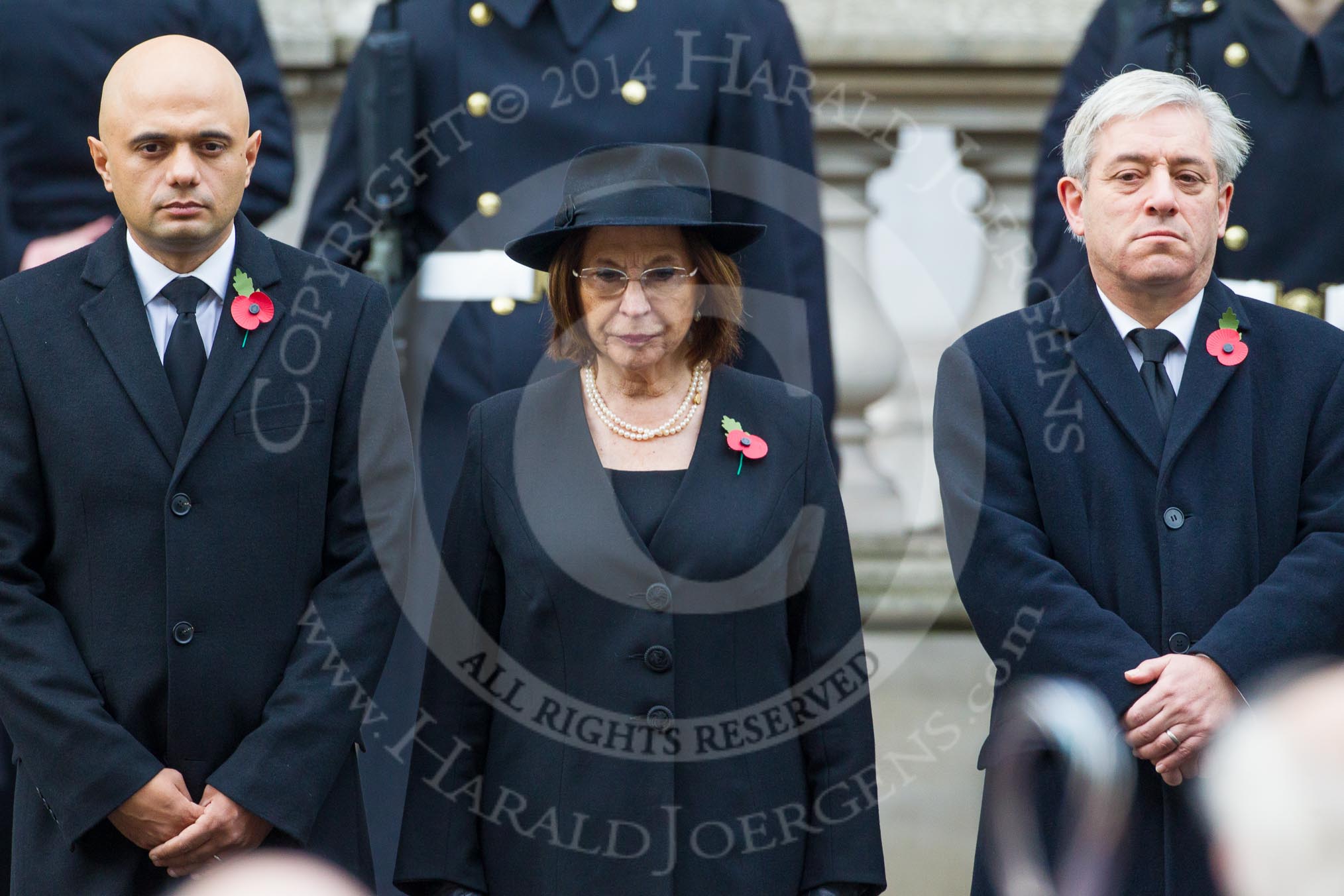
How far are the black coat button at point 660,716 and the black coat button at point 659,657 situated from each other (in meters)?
0.06

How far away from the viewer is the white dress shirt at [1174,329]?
10.8ft

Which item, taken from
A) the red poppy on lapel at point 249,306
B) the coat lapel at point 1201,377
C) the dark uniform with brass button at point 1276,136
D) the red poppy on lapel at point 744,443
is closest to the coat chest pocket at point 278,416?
the red poppy on lapel at point 249,306

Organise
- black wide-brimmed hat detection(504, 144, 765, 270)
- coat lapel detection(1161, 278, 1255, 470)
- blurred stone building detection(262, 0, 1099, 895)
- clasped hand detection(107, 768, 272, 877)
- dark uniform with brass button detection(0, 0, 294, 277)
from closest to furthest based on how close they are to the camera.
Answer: clasped hand detection(107, 768, 272, 877)
black wide-brimmed hat detection(504, 144, 765, 270)
coat lapel detection(1161, 278, 1255, 470)
dark uniform with brass button detection(0, 0, 294, 277)
blurred stone building detection(262, 0, 1099, 895)

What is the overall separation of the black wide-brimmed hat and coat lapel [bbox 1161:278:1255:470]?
2.40ft

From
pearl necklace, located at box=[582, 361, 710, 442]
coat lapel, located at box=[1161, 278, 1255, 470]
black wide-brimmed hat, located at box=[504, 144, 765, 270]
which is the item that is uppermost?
black wide-brimmed hat, located at box=[504, 144, 765, 270]

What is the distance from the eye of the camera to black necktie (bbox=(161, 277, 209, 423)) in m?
3.07

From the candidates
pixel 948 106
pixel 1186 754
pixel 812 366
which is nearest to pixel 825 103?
pixel 948 106

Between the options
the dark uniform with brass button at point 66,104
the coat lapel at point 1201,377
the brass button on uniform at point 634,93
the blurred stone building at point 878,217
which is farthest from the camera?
the blurred stone building at point 878,217

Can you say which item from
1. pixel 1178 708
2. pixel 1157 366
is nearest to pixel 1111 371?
pixel 1157 366

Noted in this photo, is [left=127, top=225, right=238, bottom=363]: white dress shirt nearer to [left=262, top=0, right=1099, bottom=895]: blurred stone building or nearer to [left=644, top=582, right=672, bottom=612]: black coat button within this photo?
[left=644, top=582, right=672, bottom=612]: black coat button

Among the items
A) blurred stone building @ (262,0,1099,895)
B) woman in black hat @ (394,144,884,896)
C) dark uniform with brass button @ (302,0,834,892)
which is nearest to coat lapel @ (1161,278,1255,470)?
woman in black hat @ (394,144,884,896)

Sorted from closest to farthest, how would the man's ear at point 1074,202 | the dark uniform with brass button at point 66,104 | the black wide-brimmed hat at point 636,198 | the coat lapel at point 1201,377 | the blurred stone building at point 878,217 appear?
the black wide-brimmed hat at point 636,198, the coat lapel at point 1201,377, the man's ear at point 1074,202, the dark uniform with brass button at point 66,104, the blurred stone building at point 878,217

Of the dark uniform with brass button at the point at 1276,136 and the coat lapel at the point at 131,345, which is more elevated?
the dark uniform with brass button at the point at 1276,136

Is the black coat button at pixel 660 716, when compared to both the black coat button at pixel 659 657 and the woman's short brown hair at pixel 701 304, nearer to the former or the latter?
the black coat button at pixel 659 657
